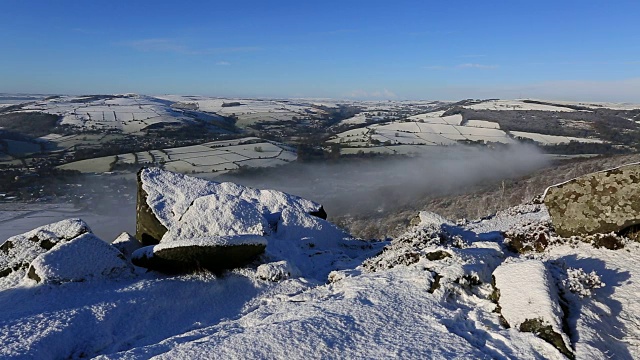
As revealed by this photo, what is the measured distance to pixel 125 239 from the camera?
14.3 meters

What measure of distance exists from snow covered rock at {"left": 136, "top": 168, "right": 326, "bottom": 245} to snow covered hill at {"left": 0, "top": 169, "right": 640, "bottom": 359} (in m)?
0.91

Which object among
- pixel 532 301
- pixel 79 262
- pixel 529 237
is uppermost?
pixel 532 301

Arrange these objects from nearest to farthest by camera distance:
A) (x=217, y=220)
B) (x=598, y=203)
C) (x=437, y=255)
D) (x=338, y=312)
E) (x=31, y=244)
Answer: (x=338, y=312)
(x=598, y=203)
(x=437, y=255)
(x=31, y=244)
(x=217, y=220)

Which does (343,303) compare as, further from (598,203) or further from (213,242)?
(598,203)

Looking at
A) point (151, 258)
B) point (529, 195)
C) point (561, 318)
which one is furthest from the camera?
point (529, 195)

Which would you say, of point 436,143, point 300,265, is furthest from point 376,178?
point 300,265

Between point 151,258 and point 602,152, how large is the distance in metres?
60.5

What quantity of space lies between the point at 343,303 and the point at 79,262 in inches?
309

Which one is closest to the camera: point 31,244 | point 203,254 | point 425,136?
point 203,254

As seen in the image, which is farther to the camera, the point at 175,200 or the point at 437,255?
the point at 175,200

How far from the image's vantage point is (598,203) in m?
10.9

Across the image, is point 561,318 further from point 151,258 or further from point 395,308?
point 151,258

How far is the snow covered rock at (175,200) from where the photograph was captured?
565 inches

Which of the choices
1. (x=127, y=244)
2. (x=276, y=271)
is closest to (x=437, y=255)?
(x=276, y=271)
